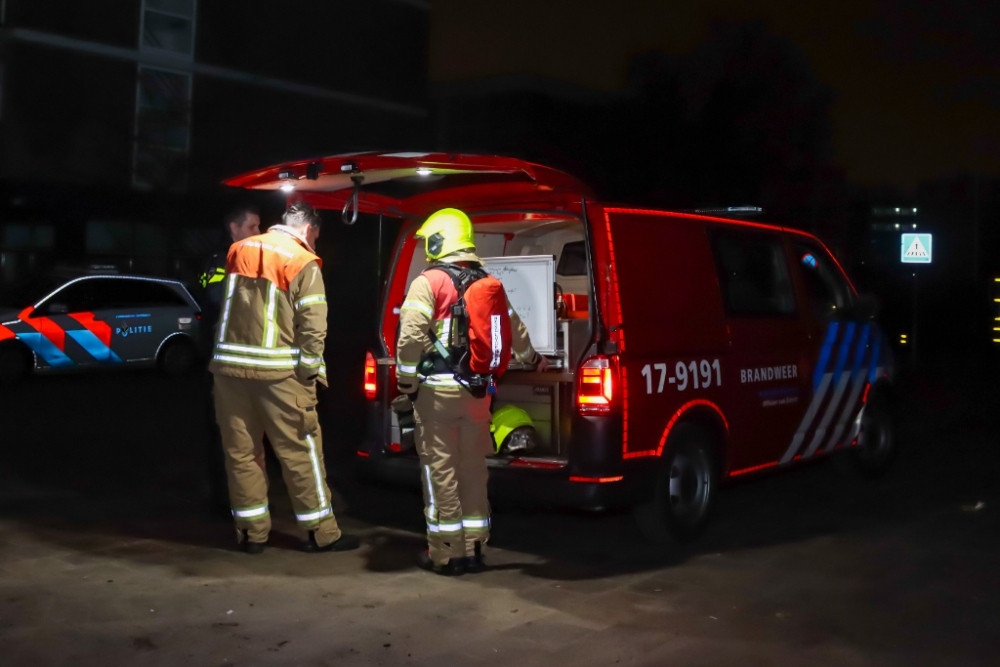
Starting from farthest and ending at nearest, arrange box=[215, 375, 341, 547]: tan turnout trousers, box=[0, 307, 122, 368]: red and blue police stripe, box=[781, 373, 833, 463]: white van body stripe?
1. box=[0, 307, 122, 368]: red and blue police stripe
2. box=[781, 373, 833, 463]: white van body stripe
3. box=[215, 375, 341, 547]: tan turnout trousers

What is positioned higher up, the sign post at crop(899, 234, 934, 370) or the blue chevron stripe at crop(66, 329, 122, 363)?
the sign post at crop(899, 234, 934, 370)

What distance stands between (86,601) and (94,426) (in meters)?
6.72

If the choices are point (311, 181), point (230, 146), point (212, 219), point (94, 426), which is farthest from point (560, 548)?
point (230, 146)

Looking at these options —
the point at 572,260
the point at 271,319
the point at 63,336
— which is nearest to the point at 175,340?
the point at 63,336

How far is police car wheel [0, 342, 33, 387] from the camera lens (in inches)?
569

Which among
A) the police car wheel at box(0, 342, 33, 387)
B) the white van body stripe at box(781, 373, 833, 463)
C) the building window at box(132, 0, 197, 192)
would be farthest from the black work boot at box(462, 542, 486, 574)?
the building window at box(132, 0, 197, 192)

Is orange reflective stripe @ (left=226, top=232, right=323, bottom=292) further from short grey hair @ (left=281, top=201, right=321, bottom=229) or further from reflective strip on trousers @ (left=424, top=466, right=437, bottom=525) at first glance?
reflective strip on trousers @ (left=424, top=466, right=437, bottom=525)

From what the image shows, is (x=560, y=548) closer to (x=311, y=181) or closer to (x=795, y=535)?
(x=795, y=535)

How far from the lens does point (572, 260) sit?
7.33 m

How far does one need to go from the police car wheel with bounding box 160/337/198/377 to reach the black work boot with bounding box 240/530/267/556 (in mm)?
11000

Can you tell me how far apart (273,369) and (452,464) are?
42.1 inches

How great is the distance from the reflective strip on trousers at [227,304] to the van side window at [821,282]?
3719 millimetres

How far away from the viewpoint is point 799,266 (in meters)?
7.62

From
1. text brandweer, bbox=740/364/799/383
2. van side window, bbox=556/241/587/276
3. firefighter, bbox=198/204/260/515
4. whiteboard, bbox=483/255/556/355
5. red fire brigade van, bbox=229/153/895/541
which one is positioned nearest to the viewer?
red fire brigade van, bbox=229/153/895/541
